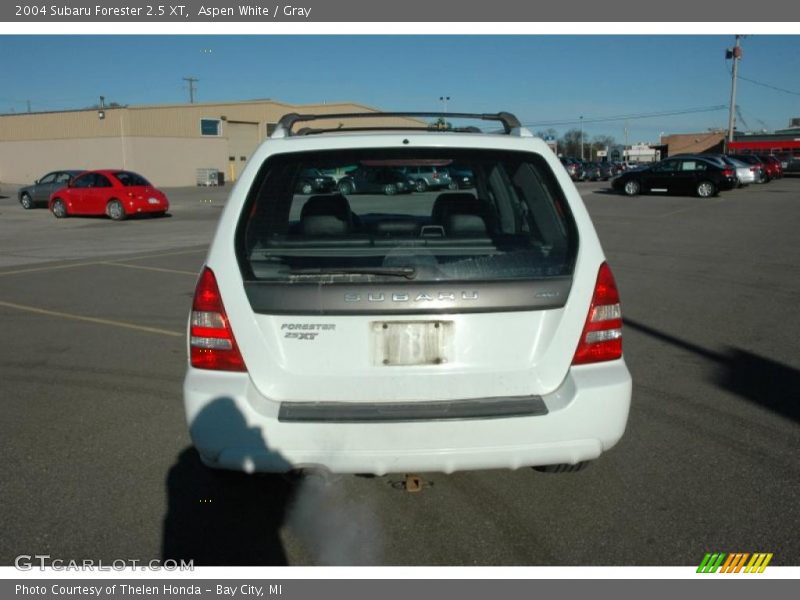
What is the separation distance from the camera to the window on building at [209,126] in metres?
52.4

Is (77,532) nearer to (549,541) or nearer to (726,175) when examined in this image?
(549,541)

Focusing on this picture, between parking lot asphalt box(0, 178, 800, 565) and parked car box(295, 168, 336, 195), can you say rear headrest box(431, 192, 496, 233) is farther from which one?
parking lot asphalt box(0, 178, 800, 565)

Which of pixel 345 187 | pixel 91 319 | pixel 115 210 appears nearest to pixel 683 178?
pixel 115 210

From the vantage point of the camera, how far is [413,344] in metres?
3.08

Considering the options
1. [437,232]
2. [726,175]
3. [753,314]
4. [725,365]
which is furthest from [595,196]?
[437,232]

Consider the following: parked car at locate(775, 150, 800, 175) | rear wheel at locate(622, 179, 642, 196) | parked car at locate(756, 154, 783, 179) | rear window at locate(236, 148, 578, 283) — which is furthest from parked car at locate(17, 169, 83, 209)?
parked car at locate(775, 150, 800, 175)

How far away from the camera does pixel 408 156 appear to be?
3.36 metres

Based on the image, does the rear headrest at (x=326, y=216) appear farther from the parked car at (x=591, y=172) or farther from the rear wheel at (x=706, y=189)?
the parked car at (x=591, y=172)

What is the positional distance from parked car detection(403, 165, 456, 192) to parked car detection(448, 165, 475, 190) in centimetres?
2

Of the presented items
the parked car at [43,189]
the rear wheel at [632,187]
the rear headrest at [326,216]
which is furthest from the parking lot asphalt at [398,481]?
the rear wheel at [632,187]

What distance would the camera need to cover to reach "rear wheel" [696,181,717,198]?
30.0 metres

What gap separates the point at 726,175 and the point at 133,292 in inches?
1044

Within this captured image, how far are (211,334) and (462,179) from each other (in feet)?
6.66

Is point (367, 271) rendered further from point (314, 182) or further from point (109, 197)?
point (109, 197)
